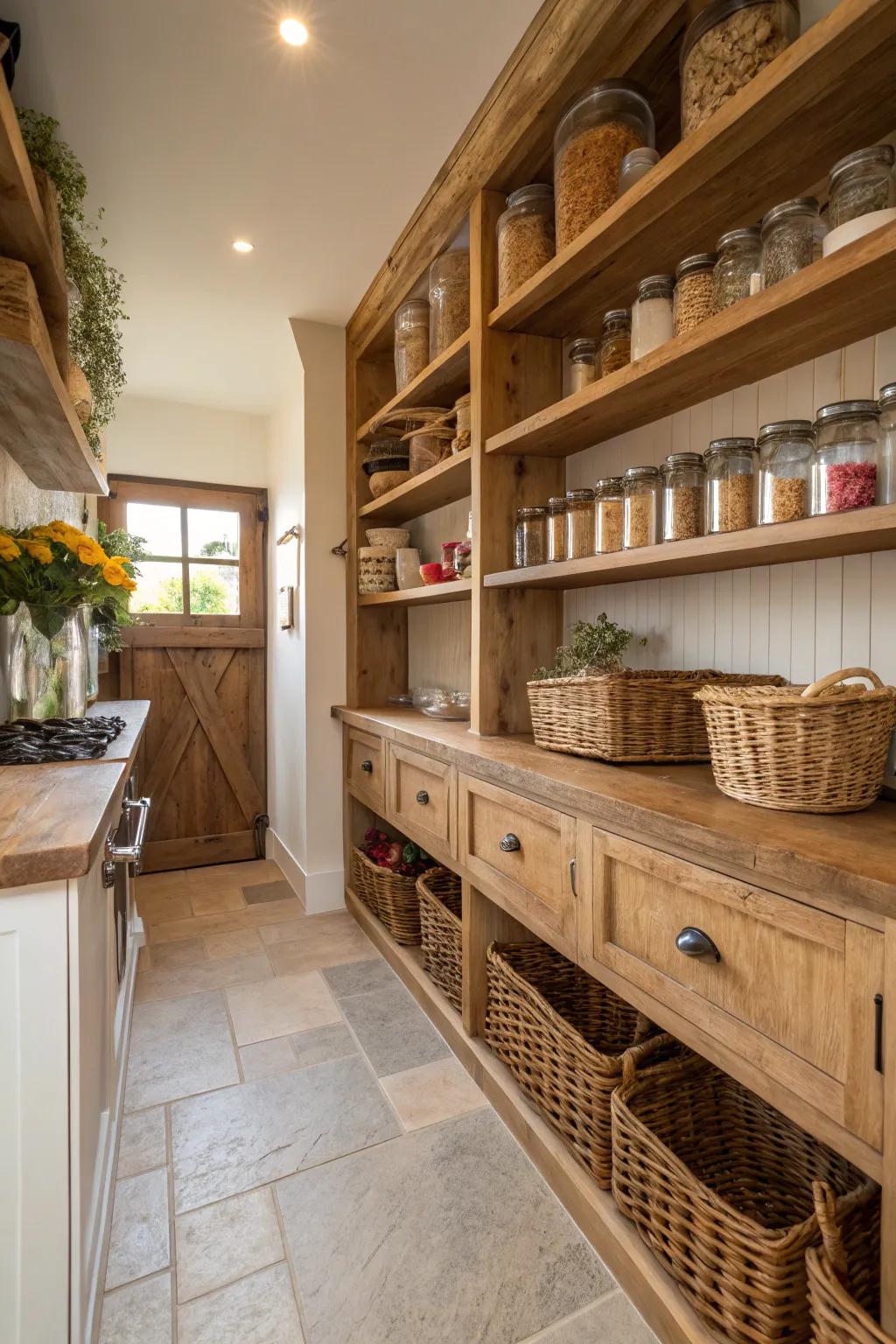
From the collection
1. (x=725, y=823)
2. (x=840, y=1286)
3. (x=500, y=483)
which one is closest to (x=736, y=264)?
(x=500, y=483)

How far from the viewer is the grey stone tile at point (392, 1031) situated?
6.64 feet

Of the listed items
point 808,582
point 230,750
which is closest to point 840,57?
point 808,582

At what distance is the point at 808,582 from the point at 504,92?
58.5 inches

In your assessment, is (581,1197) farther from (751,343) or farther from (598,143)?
(598,143)

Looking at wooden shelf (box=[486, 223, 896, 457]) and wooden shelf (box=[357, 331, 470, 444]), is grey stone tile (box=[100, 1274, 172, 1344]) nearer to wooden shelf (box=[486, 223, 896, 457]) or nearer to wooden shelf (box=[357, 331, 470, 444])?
wooden shelf (box=[486, 223, 896, 457])

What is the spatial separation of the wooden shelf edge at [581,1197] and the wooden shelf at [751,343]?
1687 millimetres

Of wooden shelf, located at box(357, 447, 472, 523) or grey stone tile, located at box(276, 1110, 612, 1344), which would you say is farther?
wooden shelf, located at box(357, 447, 472, 523)

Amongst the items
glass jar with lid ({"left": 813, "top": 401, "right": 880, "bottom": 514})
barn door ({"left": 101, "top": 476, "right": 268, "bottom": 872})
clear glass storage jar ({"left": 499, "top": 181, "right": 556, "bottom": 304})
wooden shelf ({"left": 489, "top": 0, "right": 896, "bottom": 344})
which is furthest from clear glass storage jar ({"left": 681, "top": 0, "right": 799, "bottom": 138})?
barn door ({"left": 101, "top": 476, "right": 268, "bottom": 872})

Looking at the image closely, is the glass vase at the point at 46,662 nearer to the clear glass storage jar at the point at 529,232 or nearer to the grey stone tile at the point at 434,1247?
the grey stone tile at the point at 434,1247

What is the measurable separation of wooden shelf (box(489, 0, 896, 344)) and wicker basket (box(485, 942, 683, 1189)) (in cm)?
175

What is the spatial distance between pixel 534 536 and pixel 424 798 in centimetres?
89

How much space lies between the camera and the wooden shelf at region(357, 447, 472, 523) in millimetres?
2287

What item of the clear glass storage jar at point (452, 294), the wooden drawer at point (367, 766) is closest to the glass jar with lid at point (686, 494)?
the clear glass storage jar at point (452, 294)

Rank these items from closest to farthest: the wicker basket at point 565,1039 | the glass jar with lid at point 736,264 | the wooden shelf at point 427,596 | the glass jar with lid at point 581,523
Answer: the glass jar with lid at point 736,264 < the wicker basket at point 565,1039 < the glass jar with lid at point 581,523 < the wooden shelf at point 427,596
